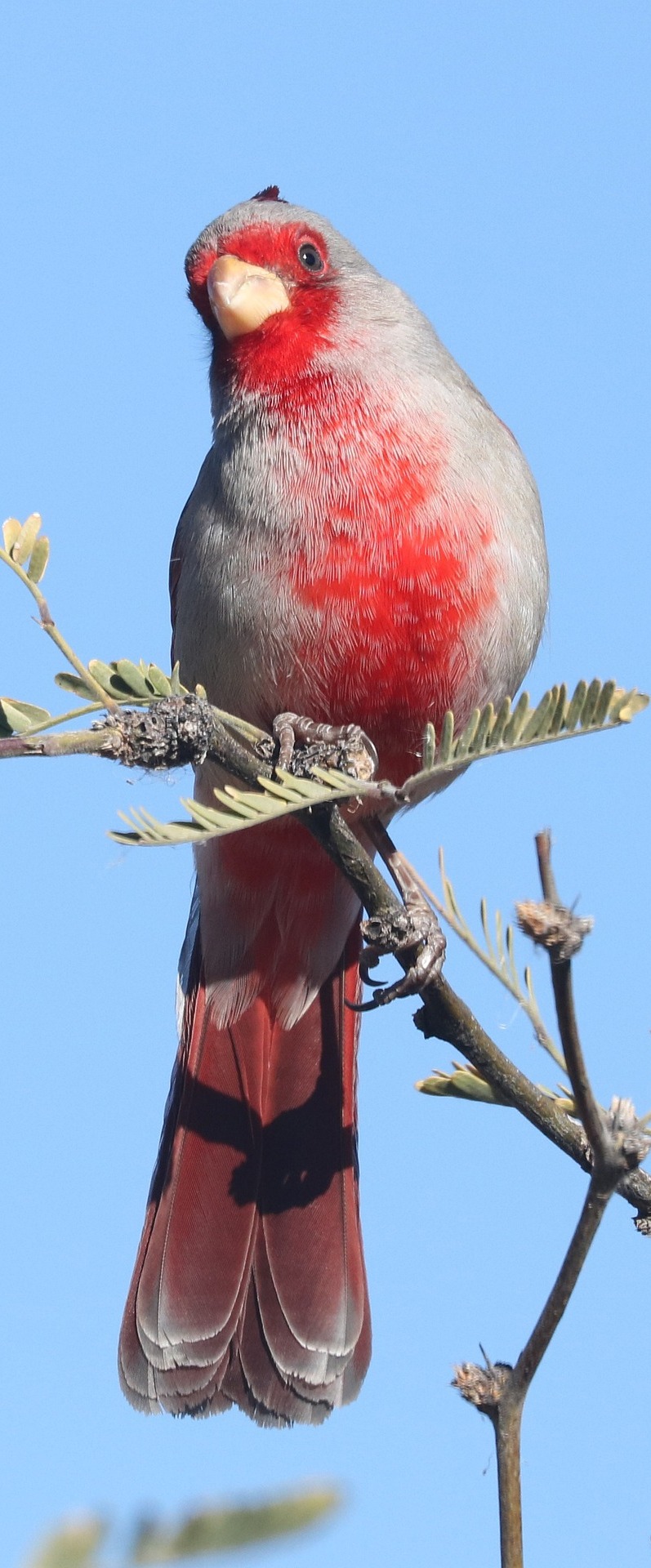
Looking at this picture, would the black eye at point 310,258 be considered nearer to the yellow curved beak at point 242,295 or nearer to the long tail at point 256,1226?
the yellow curved beak at point 242,295

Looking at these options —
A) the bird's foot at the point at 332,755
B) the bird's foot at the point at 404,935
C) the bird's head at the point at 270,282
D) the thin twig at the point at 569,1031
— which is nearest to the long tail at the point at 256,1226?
the bird's foot at the point at 404,935

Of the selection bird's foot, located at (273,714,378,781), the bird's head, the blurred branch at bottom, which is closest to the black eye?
the bird's head

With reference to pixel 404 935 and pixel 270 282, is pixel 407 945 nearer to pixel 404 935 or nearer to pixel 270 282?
pixel 404 935

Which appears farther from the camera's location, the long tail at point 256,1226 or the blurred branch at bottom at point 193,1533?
the long tail at point 256,1226

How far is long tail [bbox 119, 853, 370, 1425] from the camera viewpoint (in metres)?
4.32

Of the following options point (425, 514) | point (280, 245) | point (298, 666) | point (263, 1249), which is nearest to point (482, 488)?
point (425, 514)

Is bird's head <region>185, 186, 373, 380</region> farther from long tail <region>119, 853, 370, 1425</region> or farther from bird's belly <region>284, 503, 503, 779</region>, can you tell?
long tail <region>119, 853, 370, 1425</region>

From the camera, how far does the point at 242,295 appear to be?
4328 mm

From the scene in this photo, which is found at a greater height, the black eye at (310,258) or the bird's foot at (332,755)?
the black eye at (310,258)

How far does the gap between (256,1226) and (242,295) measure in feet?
8.70

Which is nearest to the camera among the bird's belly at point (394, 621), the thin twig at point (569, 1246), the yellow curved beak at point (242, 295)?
the thin twig at point (569, 1246)

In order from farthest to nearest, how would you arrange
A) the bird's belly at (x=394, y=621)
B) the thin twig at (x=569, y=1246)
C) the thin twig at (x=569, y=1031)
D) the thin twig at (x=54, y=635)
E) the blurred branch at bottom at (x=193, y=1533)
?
1. the bird's belly at (x=394, y=621)
2. the thin twig at (x=54, y=635)
3. the thin twig at (x=569, y=1246)
4. the thin twig at (x=569, y=1031)
5. the blurred branch at bottom at (x=193, y=1533)

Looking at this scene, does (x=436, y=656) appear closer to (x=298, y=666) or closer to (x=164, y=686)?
(x=298, y=666)

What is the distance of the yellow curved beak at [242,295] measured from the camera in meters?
4.29
